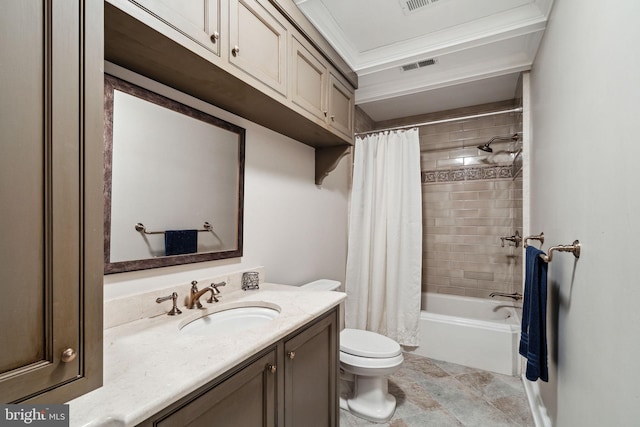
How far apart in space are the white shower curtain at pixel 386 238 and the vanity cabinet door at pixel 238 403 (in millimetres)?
1749

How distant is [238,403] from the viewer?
0.94m

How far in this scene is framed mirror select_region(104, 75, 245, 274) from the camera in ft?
3.86

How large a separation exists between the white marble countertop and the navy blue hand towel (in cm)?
27

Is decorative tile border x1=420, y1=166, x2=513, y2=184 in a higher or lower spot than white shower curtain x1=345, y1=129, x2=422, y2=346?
higher

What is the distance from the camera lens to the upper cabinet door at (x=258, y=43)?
1.25 m

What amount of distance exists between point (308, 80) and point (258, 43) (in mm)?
428

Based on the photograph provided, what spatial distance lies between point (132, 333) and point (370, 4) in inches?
80.6

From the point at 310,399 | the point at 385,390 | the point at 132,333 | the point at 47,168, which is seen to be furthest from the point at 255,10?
the point at 385,390

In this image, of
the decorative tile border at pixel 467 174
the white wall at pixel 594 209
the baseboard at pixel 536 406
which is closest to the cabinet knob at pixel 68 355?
the white wall at pixel 594 209

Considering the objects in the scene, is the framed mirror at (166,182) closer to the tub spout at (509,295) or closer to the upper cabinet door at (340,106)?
the upper cabinet door at (340,106)

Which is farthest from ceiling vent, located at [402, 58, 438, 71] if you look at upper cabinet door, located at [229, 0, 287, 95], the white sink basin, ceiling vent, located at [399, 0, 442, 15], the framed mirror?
the white sink basin

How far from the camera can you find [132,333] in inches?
41.9

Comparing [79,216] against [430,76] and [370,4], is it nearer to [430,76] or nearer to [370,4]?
[370,4]

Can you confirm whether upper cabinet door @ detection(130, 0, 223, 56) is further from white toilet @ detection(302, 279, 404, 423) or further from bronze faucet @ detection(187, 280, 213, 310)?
white toilet @ detection(302, 279, 404, 423)
